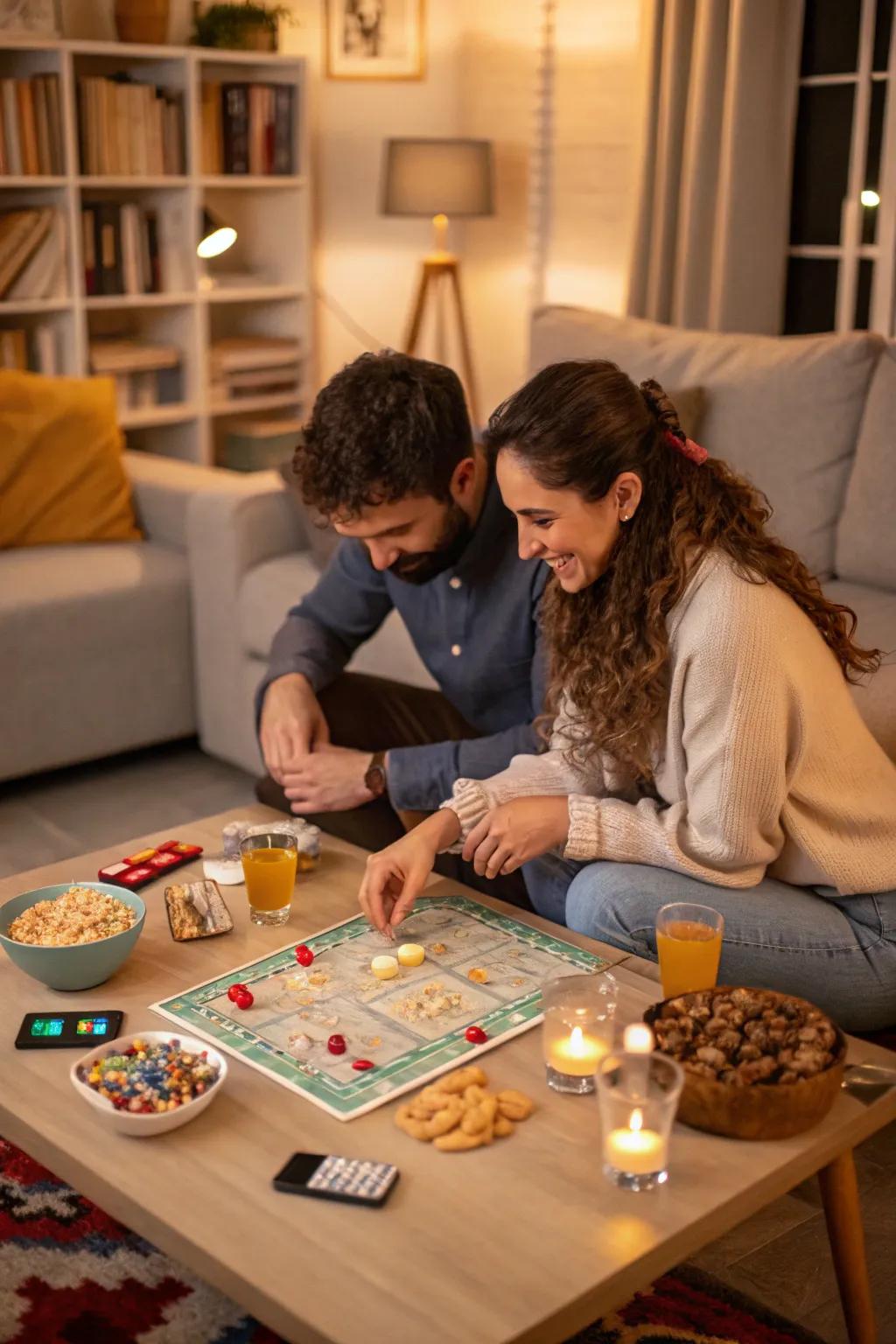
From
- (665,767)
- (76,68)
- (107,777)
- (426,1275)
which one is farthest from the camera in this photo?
(76,68)

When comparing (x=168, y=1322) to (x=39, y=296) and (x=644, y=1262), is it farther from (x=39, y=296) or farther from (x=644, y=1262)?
(x=39, y=296)

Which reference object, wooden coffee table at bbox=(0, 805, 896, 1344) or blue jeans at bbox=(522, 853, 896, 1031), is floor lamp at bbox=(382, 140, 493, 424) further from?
wooden coffee table at bbox=(0, 805, 896, 1344)

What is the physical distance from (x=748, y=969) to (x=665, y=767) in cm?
24

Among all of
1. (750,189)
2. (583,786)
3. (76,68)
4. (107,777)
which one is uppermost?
(76,68)

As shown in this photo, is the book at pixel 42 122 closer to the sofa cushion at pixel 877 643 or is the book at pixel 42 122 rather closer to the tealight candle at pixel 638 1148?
the sofa cushion at pixel 877 643

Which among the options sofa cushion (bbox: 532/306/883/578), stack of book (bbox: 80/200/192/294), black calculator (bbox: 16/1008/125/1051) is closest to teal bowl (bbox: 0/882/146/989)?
black calculator (bbox: 16/1008/125/1051)

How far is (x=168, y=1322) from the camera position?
1.53 m

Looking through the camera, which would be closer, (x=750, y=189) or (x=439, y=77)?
(x=750, y=189)

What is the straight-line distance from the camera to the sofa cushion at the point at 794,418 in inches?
110

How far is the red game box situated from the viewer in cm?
175

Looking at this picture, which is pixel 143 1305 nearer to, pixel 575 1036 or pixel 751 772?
pixel 575 1036

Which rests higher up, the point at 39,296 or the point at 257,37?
the point at 257,37

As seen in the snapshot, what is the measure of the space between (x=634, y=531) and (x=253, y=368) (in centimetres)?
311

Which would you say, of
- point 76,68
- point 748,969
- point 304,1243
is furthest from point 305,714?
point 76,68
